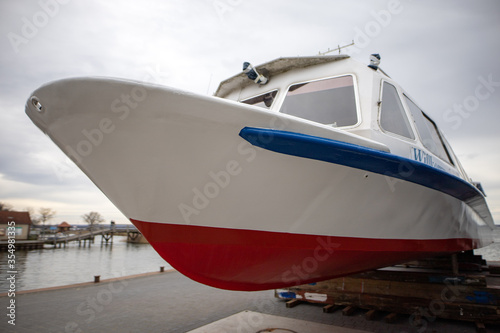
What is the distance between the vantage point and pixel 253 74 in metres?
3.48

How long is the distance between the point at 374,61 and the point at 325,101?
76cm

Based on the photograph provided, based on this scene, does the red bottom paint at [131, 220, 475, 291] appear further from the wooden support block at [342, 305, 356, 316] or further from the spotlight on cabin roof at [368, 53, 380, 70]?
the wooden support block at [342, 305, 356, 316]

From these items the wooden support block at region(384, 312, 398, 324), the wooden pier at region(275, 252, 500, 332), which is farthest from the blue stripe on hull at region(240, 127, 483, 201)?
the wooden support block at region(384, 312, 398, 324)

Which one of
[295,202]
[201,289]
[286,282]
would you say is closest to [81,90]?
[295,202]

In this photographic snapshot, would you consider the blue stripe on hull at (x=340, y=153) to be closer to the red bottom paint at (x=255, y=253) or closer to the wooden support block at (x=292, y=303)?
the red bottom paint at (x=255, y=253)

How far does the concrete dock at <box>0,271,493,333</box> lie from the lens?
144 inches

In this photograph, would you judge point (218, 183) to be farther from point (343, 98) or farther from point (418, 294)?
point (418, 294)

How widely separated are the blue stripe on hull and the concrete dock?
2056 millimetres

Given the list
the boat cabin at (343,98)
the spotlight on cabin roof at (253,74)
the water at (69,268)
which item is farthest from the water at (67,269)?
the boat cabin at (343,98)

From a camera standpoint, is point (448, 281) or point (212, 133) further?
point (448, 281)

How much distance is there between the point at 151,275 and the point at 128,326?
455 centimetres

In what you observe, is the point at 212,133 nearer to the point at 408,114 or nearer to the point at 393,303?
the point at 408,114

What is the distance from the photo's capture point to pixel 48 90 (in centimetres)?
167

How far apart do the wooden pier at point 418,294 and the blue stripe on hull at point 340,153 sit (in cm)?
194
